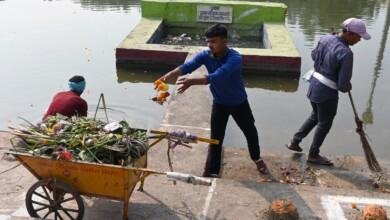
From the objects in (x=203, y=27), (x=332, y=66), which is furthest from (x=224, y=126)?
(x=203, y=27)

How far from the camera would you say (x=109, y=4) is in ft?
59.4

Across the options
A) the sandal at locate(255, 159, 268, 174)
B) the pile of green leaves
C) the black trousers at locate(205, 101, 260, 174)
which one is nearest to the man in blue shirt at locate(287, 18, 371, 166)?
the sandal at locate(255, 159, 268, 174)

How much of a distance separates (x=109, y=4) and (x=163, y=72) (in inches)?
330

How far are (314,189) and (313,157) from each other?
1115 millimetres

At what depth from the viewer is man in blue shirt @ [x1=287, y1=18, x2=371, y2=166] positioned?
198 inches

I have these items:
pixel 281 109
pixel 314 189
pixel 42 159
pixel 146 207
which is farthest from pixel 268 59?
pixel 42 159

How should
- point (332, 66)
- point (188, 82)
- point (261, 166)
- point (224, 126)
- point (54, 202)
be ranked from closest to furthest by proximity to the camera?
point (54, 202) → point (188, 82) → point (224, 126) → point (332, 66) → point (261, 166)

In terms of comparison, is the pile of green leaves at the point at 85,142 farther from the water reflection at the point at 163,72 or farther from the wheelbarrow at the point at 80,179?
the water reflection at the point at 163,72

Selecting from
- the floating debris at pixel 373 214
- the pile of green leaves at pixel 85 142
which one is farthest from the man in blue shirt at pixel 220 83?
the floating debris at pixel 373 214

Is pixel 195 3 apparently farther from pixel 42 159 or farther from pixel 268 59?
pixel 42 159

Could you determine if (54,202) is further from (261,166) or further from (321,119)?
(321,119)

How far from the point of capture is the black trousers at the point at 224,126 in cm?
493

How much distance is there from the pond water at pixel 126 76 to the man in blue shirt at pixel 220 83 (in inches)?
76.7

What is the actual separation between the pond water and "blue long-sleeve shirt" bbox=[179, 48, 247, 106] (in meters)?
2.38
